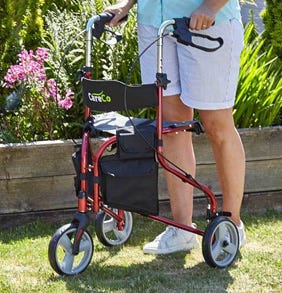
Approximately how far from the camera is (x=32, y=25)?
555 cm

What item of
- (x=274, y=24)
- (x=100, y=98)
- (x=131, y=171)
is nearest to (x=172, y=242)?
(x=131, y=171)

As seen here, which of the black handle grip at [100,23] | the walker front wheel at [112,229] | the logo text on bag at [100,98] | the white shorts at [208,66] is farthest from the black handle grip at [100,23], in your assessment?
the walker front wheel at [112,229]

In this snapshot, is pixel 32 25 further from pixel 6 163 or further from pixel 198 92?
pixel 198 92

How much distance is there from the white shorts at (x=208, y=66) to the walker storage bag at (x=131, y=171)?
1.07 feet

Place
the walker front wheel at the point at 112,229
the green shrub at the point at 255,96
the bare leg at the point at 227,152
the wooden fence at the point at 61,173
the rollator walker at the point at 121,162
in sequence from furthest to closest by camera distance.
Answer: the green shrub at the point at 255,96 → the wooden fence at the point at 61,173 → the walker front wheel at the point at 112,229 → the bare leg at the point at 227,152 → the rollator walker at the point at 121,162

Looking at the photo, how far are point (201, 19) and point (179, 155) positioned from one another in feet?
2.56

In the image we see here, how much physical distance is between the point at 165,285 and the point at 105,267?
0.36 metres

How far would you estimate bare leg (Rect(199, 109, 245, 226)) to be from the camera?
3984 mm

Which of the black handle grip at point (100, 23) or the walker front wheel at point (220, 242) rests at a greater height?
the black handle grip at point (100, 23)

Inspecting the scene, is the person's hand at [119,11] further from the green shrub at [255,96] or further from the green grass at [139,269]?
the green shrub at [255,96]

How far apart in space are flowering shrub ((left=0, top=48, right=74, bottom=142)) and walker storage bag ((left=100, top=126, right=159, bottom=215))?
1207 millimetres

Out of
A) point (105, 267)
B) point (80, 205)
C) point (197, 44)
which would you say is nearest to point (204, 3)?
point (197, 44)

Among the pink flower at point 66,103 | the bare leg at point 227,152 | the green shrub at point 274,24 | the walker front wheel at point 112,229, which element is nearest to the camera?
the bare leg at point 227,152

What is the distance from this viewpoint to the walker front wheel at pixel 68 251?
3688mm
